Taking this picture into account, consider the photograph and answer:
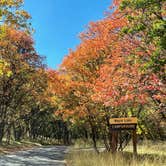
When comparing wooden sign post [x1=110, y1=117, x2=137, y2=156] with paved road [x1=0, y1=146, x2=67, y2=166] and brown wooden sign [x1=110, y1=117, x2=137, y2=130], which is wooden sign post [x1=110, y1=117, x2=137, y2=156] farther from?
paved road [x1=0, y1=146, x2=67, y2=166]

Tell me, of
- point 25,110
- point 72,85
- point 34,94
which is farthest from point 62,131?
point 72,85

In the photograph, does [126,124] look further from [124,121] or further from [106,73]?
[106,73]

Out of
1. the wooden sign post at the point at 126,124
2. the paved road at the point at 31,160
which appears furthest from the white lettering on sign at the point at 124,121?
the paved road at the point at 31,160

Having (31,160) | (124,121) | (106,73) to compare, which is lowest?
(31,160)

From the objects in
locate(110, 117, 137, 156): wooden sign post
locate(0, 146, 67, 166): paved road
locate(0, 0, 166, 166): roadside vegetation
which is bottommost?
locate(0, 146, 67, 166): paved road

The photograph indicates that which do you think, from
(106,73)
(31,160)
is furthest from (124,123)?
(31,160)

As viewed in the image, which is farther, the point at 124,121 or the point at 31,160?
the point at 31,160

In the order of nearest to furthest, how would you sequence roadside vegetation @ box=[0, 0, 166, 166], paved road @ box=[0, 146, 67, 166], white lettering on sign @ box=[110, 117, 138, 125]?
roadside vegetation @ box=[0, 0, 166, 166]
white lettering on sign @ box=[110, 117, 138, 125]
paved road @ box=[0, 146, 67, 166]

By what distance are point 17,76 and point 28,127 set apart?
105ft

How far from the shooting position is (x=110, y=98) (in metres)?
13.6

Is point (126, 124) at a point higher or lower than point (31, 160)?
higher

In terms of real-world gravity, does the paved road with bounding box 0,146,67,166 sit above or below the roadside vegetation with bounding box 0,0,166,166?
below

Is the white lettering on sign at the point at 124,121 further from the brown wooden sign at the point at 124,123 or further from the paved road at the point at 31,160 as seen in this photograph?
the paved road at the point at 31,160

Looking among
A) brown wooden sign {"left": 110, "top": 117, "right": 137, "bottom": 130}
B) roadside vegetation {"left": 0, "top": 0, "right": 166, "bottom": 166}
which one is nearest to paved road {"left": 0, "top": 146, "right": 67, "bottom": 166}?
roadside vegetation {"left": 0, "top": 0, "right": 166, "bottom": 166}
